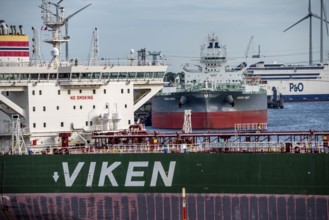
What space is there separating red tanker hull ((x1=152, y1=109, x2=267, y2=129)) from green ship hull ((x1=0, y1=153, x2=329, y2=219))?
45.6 m

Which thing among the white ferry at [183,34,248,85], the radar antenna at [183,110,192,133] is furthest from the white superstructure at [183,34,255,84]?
the radar antenna at [183,110,192,133]

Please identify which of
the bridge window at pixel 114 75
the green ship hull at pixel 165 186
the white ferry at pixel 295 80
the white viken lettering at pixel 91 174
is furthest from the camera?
the white ferry at pixel 295 80

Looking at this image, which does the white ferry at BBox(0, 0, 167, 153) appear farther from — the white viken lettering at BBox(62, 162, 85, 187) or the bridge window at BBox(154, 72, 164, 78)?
the white viken lettering at BBox(62, 162, 85, 187)

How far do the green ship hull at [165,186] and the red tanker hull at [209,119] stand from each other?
45.6 m

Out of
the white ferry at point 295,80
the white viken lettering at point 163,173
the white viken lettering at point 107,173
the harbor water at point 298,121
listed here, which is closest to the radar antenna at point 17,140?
the white viken lettering at point 107,173

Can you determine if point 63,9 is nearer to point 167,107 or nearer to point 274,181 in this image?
point 274,181

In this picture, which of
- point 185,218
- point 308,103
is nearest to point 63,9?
point 185,218

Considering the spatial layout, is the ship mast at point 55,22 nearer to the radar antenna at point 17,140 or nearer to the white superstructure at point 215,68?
the radar antenna at point 17,140

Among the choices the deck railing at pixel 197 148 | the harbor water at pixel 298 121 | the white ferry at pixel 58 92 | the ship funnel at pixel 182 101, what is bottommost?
the harbor water at pixel 298 121

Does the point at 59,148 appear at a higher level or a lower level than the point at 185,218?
higher

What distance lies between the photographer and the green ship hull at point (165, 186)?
2845cm

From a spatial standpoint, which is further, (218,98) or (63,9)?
(218,98)

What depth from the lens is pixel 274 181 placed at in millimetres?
28641

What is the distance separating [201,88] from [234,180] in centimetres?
5215
